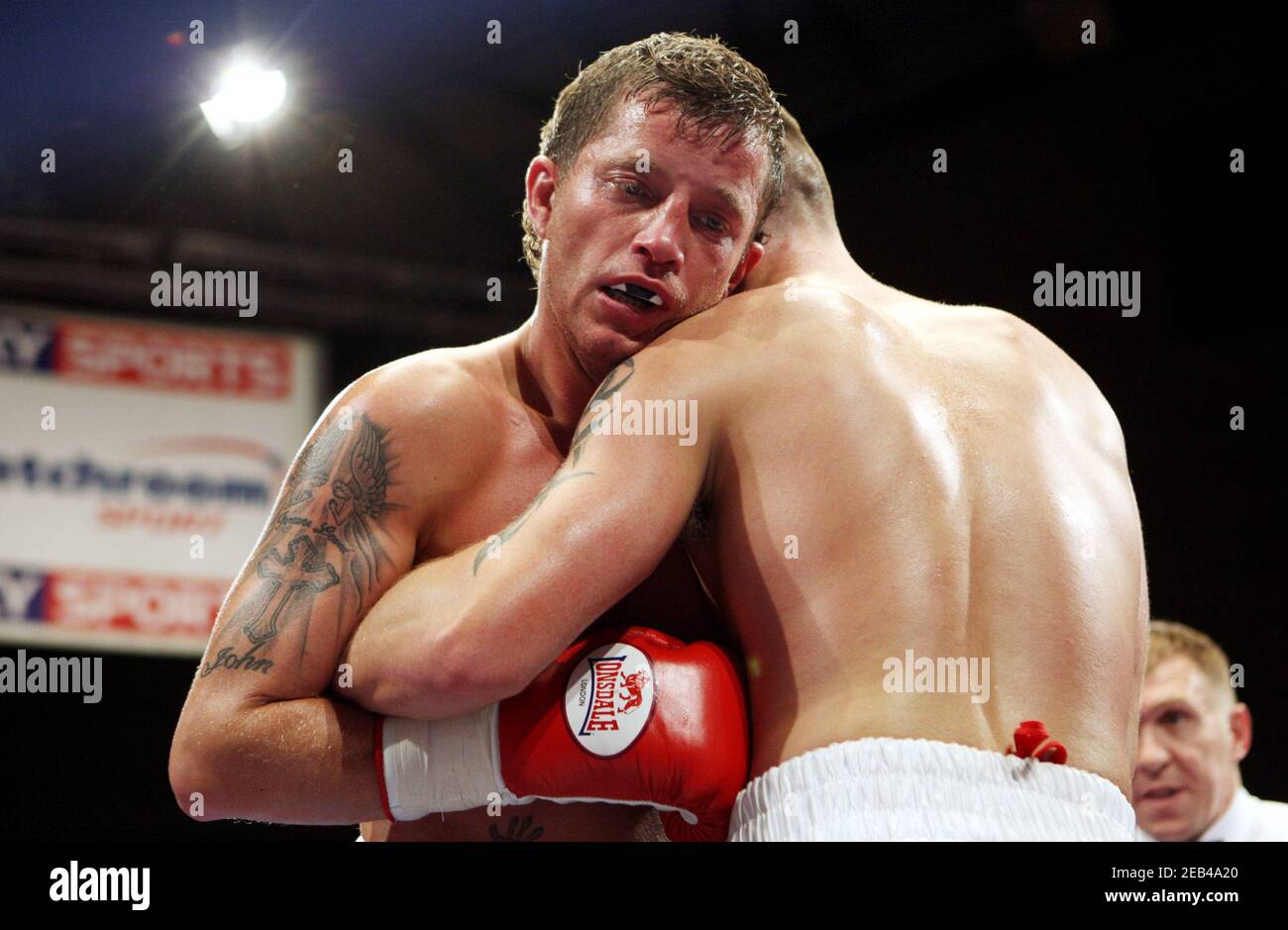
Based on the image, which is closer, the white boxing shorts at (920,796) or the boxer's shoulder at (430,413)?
the white boxing shorts at (920,796)

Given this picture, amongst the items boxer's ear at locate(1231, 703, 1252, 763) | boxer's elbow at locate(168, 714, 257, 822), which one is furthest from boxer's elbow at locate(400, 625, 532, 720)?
boxer's ear at locate(1231, 703, 1252, 763)

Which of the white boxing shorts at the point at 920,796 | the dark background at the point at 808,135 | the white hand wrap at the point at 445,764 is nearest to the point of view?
the white boxing shorts at the point at 920,796

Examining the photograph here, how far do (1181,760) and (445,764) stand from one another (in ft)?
8.07

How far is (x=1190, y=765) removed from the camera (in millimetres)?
3352

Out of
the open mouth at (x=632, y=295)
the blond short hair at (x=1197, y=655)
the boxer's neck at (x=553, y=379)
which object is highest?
the open mouth at (x=632, y=295)

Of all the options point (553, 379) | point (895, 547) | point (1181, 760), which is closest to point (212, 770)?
point (553, 379)

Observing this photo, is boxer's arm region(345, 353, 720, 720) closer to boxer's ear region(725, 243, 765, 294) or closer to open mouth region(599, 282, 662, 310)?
open mouth region(599, 282, 662, 310)

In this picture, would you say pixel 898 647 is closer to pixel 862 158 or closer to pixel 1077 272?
pixel 1077 272

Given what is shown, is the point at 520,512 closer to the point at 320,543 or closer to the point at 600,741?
the point at 320,543

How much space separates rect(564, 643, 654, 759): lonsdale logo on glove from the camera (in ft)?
4.87

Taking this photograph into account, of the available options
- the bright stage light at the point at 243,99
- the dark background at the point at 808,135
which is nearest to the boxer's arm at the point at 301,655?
the dark background at the point at 808,135

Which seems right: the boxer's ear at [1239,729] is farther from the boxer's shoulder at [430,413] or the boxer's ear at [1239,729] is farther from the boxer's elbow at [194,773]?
the boxer's elbow at [194,773]

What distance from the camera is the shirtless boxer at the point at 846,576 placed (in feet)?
4.75

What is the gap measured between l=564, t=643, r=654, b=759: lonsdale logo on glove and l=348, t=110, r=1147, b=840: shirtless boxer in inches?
3.1
